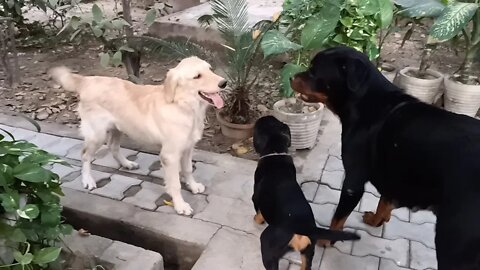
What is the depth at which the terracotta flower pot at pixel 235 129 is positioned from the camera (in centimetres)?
395

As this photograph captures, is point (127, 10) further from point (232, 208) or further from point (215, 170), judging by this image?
point (232, 208)

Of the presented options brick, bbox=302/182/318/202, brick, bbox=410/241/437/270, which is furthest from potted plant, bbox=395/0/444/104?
brick, bbox=410/241/437/270

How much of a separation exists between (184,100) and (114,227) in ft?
2.90

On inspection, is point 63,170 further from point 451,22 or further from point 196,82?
point 451,22

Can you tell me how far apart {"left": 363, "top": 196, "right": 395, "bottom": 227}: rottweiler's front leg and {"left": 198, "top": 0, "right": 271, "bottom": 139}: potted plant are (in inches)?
52.6

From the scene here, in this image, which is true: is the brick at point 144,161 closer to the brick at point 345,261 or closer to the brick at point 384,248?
the brick at point 345,261

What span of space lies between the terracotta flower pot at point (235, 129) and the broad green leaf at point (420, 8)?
5.08 feet

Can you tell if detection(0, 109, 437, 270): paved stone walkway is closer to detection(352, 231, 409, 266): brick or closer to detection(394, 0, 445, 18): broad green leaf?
detection(352, 231, 409, 266): brick

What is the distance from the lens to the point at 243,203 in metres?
3.08

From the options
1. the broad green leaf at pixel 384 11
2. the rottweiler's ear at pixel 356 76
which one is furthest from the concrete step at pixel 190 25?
the rottweiler's ear at pixel 356 76

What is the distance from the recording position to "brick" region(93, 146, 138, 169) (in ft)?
11.8

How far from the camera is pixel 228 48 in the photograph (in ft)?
12.8

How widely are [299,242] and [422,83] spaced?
8.47 ft

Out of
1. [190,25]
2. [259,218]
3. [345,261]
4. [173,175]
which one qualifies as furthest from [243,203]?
[190,25]
